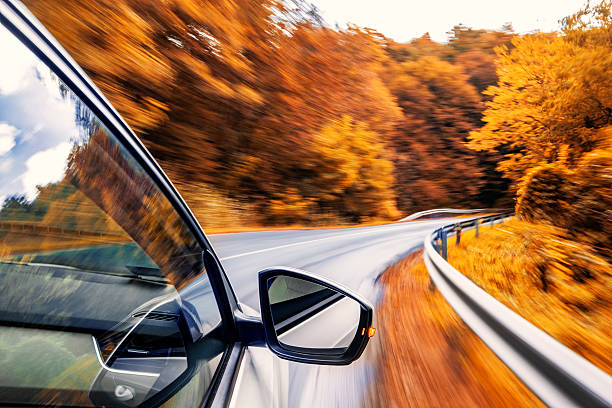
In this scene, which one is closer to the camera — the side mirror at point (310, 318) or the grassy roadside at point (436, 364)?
the side mirror at point (310, 318)

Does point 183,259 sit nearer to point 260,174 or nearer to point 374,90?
point 260,174

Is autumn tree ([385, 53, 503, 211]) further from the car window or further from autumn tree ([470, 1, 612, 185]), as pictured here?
the car window

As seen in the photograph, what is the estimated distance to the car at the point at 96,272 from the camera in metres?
0.78

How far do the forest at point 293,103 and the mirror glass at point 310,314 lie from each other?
20.3 feet

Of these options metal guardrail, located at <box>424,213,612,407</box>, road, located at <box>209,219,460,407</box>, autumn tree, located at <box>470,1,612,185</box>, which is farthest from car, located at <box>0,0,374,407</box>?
autumn tree, located at <box>470,1,612,185</box>

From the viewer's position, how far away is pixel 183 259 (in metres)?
1.34

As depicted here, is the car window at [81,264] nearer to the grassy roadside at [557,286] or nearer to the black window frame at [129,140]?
the black window frame at [129,140]

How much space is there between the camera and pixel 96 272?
1111 millimetres

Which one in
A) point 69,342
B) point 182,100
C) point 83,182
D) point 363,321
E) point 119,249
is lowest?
point 363,321

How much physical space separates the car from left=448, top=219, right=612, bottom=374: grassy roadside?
373 cm

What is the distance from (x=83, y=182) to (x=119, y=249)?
276 millimetres

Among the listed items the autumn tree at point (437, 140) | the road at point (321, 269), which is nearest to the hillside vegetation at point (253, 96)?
the autumn tree at point (437, 140)

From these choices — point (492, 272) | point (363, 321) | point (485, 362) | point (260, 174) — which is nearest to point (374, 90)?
point (260, 174)

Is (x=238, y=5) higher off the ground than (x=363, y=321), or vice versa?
(x=238, y=5)
